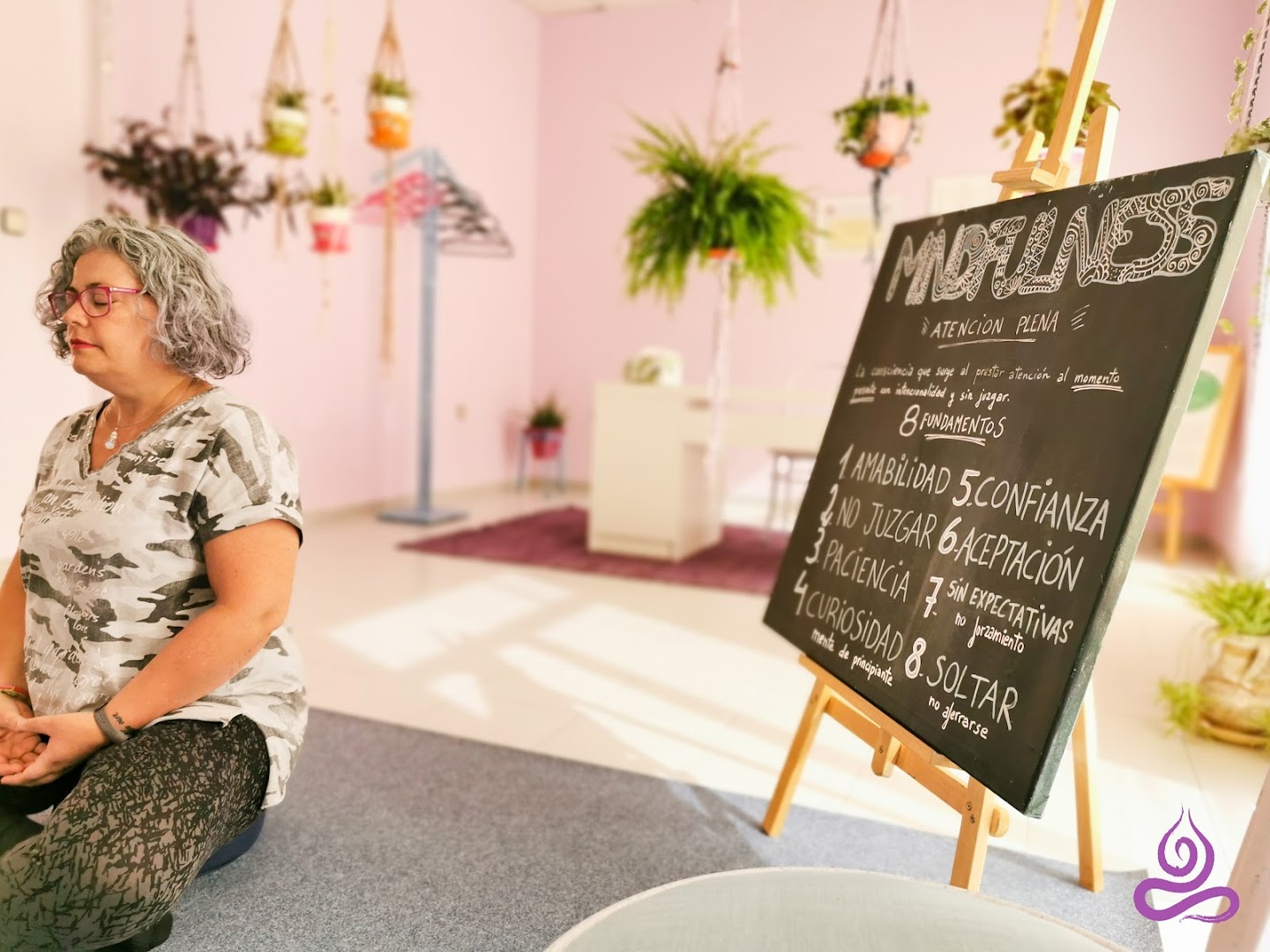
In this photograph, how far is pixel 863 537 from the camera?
1730 millimetres

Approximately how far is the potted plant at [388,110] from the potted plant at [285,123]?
0.37 meters

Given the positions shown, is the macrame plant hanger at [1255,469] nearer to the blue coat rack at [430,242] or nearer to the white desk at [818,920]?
the white desk at [818,920]

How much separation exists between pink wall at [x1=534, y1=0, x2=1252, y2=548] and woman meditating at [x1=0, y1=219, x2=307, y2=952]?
4.09 m

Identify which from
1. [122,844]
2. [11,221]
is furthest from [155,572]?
[11,221]

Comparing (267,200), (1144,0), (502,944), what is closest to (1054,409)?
(502,944)

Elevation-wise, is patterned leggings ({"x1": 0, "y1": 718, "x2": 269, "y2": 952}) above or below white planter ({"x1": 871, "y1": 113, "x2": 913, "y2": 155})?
below

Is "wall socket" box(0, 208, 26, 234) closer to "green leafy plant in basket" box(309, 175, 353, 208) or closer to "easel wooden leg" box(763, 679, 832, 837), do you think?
"green leafy plant in basket" box(309, 175, 353, 208)

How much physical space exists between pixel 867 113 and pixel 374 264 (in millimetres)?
2870

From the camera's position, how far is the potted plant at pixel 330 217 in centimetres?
448

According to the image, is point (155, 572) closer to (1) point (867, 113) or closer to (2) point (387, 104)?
(1) point (867, 113)

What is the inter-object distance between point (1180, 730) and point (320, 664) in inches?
93.4

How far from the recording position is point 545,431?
667 centimetres

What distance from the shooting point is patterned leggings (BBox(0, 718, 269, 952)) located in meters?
1.23

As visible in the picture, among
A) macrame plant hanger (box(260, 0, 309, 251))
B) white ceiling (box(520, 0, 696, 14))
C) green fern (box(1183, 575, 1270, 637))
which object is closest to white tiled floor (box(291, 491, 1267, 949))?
green fern (box(1183, 575, 1270, 637))
